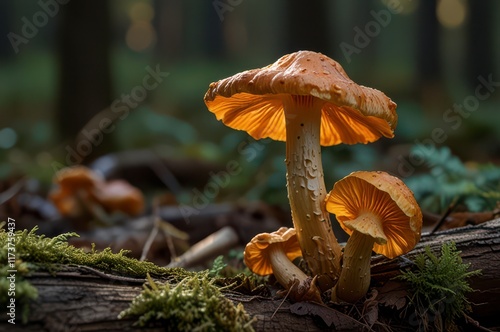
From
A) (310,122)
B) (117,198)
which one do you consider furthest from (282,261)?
(117,198)

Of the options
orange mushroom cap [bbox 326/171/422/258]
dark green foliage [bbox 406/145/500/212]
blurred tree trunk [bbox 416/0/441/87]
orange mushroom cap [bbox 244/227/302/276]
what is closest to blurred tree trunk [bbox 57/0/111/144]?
dark green foliage [bbox 406/145/500/212]

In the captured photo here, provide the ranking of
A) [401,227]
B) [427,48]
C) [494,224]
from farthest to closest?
[427,48], [494,224], [401,227]

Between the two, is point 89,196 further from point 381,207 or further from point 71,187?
point 381,207

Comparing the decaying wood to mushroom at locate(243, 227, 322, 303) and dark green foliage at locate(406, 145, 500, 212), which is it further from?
dark green foliage at locate(406, 145, 500, 212)

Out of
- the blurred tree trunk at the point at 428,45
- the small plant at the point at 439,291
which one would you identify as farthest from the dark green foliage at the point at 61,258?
the blurred tree trunk at the point at 428,45

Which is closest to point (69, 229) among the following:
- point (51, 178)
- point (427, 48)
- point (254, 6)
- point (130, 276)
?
point (51, 178)

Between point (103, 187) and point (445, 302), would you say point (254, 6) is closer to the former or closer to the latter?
point (103, 187)
